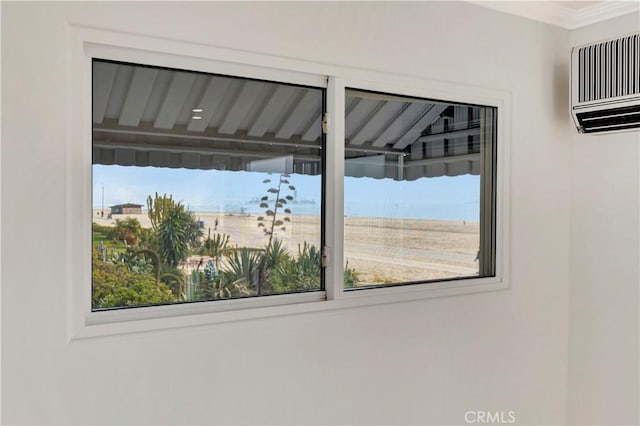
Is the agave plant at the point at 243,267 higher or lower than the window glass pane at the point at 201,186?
lower

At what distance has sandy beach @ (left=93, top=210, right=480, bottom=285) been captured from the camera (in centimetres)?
236

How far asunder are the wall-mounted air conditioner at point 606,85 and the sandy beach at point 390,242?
814mm

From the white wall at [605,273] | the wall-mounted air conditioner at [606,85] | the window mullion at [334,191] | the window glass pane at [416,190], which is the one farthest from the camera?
the white wall at [605,273]

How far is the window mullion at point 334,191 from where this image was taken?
250 centimetres

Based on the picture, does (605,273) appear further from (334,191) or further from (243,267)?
(243,267)

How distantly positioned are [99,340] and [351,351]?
1.07m

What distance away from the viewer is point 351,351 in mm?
2547

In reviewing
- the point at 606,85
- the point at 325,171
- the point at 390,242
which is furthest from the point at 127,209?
the point at 606,85

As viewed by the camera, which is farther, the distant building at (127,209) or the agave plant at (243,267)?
the agave plant at (243,267)

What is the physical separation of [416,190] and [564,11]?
54.4 inches

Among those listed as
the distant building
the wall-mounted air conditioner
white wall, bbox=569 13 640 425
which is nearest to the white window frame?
the distant building
